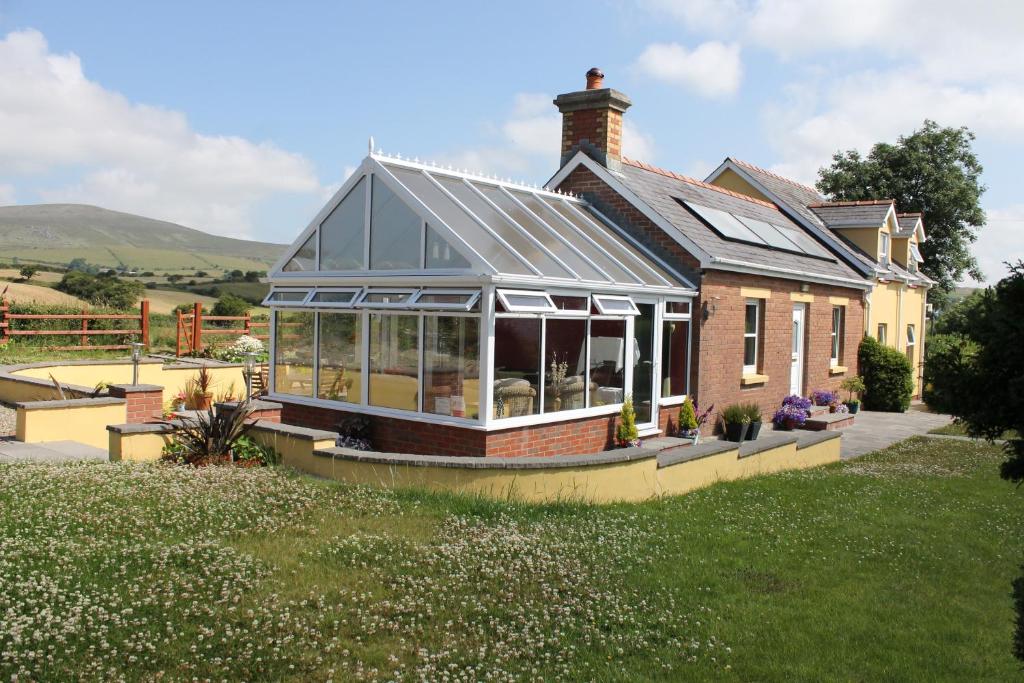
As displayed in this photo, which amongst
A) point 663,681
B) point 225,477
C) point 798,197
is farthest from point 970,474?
point 798,197

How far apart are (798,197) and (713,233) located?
36.5 ft

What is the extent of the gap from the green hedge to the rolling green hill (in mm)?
87002

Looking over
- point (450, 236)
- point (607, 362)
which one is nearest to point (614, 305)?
point (607, 362)

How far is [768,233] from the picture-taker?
61.7 ft

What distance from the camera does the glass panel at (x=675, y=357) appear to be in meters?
14.3

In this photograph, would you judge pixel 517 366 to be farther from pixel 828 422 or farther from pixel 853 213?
pixel 853 213

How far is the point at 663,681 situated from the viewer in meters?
4.83

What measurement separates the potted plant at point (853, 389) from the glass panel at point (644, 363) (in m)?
8.85

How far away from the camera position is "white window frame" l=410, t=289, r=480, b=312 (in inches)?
408

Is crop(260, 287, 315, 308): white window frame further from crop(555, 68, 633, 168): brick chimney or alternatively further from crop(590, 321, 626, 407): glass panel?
crop(555, 68, 633, 168): brick chimney

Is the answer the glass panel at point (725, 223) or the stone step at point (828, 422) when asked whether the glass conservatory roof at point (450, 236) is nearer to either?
the glass panel at point (725, 223)

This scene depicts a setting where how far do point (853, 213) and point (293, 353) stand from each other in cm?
1794

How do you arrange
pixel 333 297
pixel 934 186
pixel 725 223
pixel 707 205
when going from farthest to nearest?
pixel 934 186 < pixel 707 205 < pixel 725 223 < pixel 333 297

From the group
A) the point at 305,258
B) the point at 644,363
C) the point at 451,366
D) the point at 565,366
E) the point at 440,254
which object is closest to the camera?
the point at 451,366
